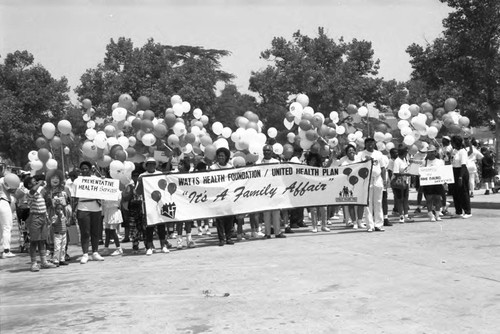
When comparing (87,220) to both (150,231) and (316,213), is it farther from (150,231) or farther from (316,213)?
(316,213)

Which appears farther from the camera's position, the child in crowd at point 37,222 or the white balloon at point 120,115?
the white balloon at point 120,115

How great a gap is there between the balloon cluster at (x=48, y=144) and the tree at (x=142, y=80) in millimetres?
15704

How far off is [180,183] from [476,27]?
17.4 meters

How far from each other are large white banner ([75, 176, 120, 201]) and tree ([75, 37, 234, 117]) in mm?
19271

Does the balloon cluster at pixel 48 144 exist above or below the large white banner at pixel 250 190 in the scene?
above

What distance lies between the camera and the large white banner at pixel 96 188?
1041cm

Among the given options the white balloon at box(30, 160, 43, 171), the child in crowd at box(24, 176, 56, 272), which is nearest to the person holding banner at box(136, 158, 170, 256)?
the child in crowd at box(24, 176, 56, 272)

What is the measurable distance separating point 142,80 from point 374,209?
65.6 ft

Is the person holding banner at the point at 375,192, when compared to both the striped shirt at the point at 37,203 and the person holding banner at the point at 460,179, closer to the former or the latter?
the person holding banner at the point at 460,179

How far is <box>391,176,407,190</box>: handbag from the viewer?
46.2 feet

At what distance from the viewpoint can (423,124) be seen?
1577 cm

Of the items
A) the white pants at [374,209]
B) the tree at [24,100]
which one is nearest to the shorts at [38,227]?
the white pants at [374,209]

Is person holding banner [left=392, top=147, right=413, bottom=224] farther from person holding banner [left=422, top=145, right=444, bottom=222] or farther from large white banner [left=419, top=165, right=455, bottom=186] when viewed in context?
person holding banner [left=422, top=145, right=444, bottom=222]

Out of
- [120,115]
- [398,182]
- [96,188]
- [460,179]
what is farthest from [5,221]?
[460,179]
